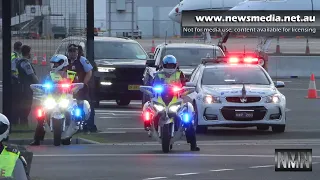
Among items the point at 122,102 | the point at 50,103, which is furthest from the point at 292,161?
the point at 122,102

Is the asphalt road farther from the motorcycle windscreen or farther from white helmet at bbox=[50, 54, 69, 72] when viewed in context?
white helmet at bbox=[50, 54, 69, 72]

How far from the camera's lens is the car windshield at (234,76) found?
22.7 meters

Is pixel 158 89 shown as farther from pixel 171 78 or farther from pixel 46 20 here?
pixel 46 20

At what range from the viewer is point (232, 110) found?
21500 millimetres

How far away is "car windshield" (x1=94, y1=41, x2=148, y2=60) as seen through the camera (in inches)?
1141

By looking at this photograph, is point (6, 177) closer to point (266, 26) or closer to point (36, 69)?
point (36, 69)

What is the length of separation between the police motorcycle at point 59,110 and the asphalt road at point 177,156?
0.30 m

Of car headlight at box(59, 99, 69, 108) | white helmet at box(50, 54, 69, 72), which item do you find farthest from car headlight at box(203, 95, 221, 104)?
car headlight at box(59, 99, 69, 108)

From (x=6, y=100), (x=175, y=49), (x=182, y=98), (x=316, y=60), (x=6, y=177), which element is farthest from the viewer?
(x=316, y=60)

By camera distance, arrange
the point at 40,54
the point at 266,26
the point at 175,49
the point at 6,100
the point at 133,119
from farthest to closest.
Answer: the point at 266,26, the point at 175,49, the point at 133,119, the point at 40,54, the point at 6,100

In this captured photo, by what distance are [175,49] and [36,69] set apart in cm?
493

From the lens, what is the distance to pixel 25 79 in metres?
21.8

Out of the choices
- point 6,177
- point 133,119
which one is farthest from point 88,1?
point 6,177

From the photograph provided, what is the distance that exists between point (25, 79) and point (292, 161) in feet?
27.0
